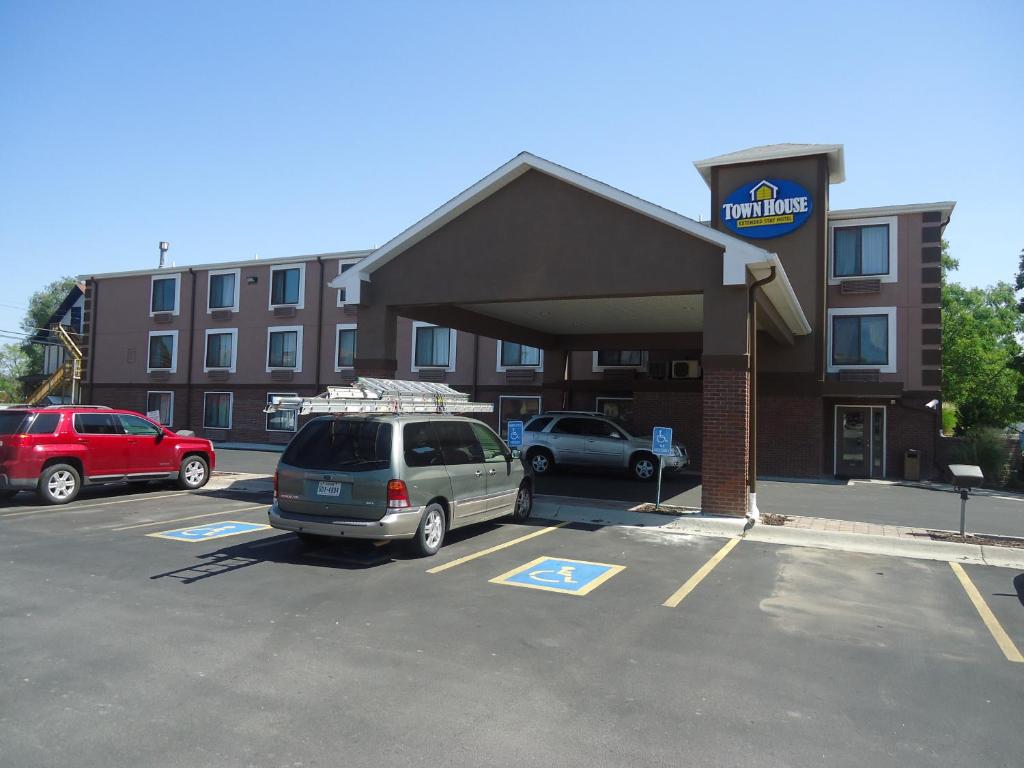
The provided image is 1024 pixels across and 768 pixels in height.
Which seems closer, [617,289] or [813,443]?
[617,289]

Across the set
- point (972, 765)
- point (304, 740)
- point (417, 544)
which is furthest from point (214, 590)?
point (972, 765)

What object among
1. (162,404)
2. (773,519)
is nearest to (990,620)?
(773,519)

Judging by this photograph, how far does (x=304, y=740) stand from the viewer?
3.99 metres

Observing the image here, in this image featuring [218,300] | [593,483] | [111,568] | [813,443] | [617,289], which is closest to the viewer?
[111,568]

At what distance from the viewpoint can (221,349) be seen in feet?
105

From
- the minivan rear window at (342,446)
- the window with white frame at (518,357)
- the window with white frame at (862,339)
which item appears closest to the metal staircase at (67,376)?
the window with white frame at (518,357)

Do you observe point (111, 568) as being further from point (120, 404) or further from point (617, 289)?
point (120, 404)

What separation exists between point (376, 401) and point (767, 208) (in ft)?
53.9

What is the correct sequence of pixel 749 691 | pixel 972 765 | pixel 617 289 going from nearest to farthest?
pixel 972 765 < pixel 749 691 < pixel 617 289

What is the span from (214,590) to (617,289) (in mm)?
8038

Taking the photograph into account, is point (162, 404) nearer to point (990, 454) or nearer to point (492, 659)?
point (492, 659)

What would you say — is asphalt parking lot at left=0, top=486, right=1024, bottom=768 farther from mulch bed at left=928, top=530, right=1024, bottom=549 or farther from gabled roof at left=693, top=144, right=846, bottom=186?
gabled roof at left=693, top=144, right=846, bottom=186

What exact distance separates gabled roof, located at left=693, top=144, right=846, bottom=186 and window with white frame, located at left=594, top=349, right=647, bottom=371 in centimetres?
635

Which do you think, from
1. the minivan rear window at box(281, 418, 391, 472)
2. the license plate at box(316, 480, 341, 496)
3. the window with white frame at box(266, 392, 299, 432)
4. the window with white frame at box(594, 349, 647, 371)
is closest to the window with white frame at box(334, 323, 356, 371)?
the window with white frame at box(266, 392, 299, 432)
